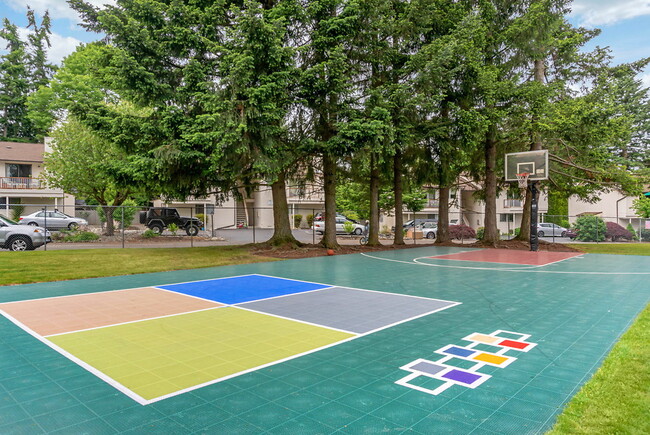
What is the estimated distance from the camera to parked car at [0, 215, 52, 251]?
Result: 51.4ft

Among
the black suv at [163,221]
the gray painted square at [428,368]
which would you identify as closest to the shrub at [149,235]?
Result: the black suv at [163,221]

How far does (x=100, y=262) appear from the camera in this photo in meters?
13.1

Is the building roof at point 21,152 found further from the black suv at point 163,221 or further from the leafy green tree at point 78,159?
the black suv at point 163,221

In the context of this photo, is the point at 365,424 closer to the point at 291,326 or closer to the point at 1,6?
the point at 291,326

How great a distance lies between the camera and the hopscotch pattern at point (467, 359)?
150 inches

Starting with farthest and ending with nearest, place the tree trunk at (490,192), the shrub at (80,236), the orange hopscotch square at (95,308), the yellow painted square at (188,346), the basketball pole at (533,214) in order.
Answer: the tree trunk at (490,192), the shrub at (80,236), the basketball pole at (533,214), the orange hopscotch square at (95,308), the yellow painted square at (188,346)

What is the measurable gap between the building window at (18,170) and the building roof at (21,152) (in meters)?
0.66

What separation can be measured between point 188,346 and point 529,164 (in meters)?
17.3

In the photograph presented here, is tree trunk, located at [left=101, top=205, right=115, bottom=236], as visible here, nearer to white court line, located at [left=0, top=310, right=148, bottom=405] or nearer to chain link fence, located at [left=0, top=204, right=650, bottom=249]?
chain link fence, located at [left=0, top=204, right=650, bottom=249]

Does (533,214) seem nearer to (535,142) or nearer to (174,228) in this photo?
(535,142)

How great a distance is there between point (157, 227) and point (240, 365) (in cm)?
2332

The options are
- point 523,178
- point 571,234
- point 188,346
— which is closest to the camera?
point 188,346

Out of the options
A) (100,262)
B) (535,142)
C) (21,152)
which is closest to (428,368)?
(100,262)

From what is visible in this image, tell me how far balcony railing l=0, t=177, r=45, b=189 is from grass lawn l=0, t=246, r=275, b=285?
65.1 ft
